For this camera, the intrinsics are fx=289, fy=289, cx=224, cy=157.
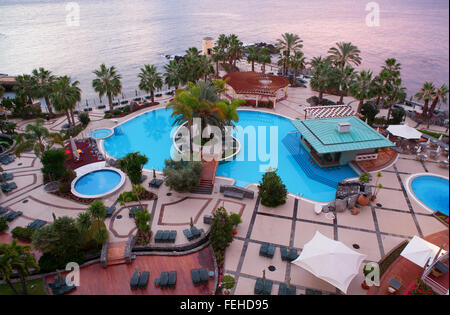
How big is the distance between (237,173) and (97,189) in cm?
1634

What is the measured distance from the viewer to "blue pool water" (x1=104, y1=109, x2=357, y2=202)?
112ft

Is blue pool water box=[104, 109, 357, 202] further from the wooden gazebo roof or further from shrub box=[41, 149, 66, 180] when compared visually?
shrub box=[41, 149, 66, 180]

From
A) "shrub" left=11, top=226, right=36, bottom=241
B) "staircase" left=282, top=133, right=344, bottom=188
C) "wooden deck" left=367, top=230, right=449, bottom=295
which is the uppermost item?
"staircase" left=282, top=133, right=344, bottom=188

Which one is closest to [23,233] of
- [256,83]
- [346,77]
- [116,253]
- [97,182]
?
[116,253]

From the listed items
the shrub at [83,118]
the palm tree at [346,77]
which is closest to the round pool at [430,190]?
the palm tree at [346,77]

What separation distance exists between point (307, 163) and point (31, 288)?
31.0m

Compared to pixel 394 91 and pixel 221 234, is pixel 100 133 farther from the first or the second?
pixel 394 91

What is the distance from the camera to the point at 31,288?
2155cm

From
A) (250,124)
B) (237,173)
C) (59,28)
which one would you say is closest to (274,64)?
(250,124)

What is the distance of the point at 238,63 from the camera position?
3091 inches

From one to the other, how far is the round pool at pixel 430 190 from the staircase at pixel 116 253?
29.6 m

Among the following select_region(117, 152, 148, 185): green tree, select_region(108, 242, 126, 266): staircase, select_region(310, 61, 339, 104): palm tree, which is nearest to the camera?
select_region(108, 242, 126, 266): staircase

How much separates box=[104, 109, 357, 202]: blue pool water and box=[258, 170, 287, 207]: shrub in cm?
376

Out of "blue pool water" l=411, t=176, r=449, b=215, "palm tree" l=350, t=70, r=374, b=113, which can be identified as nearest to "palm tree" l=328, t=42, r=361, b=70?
"palm tree" l=350, t=70, r=374, b=113
